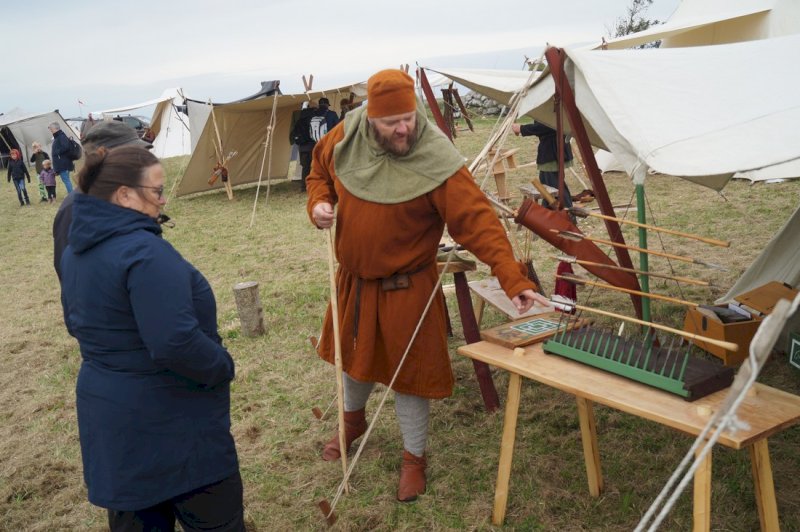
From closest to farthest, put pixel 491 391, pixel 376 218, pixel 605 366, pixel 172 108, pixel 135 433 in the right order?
pixel 135 433, pixel 605 366, pixel 376 218, pixel 491 391, pixel 172 108

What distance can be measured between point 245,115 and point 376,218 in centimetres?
883

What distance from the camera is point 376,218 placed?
2.29 metres

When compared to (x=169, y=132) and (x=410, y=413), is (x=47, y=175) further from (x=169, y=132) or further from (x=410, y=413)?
(x=410, y=413)

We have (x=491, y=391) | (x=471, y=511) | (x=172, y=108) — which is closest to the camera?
(x=471, y=511)

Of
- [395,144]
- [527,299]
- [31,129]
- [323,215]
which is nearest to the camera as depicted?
[527,299]

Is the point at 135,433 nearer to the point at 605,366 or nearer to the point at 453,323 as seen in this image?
the point at 605,366

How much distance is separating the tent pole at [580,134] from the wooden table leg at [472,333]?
29.1 inches

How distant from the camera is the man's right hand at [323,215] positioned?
2.44m

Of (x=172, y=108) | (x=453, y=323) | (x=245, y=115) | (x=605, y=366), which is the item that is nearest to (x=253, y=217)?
(x=245, y=115)

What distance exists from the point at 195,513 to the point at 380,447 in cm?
134

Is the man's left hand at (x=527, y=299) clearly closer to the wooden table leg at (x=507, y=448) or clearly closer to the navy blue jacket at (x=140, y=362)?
the wooden table leg at (x=507, y=448)

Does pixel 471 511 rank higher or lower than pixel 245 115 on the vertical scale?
lower

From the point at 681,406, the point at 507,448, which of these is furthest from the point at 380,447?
the point at 681,406

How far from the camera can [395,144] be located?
2.26 metres
